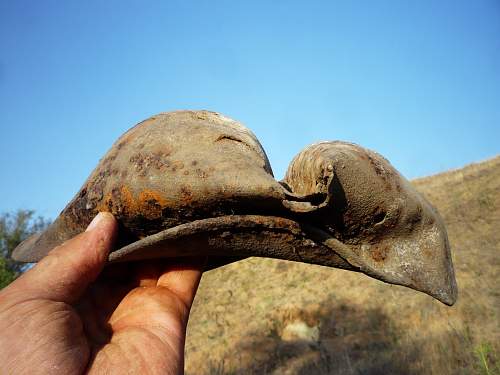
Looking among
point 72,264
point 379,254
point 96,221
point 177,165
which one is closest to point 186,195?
point 177,165

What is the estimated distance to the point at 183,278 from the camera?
2.24m

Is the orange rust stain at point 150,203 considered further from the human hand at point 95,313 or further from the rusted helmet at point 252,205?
the human hand at point 95,313

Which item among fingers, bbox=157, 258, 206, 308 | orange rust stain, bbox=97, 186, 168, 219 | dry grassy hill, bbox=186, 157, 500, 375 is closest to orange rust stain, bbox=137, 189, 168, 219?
orange rust stain, bbox=97, 186, 168, 219

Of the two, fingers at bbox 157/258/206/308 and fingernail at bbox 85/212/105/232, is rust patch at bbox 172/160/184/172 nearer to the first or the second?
fingernail at bbox 85/212/105/232

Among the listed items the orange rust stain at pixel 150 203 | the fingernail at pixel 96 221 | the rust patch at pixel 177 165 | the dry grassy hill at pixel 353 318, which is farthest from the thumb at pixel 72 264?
the dry grassy hill at pixel 353 318

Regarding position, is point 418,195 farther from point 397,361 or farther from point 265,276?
point 265,276

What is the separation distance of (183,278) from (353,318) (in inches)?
274

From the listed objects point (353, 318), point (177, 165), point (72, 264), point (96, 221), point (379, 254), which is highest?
point (177, 165)

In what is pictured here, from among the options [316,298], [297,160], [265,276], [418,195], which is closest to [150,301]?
[297,160]

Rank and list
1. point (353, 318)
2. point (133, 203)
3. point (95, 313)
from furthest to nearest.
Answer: point (353, 318) → point (95, 313) → point (133, 203)

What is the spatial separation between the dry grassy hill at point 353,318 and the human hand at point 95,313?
3972mm

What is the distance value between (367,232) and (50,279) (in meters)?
1.45

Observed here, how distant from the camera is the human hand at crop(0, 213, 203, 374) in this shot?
1.67m

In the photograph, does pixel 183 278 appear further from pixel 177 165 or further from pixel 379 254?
pixel 379 254
